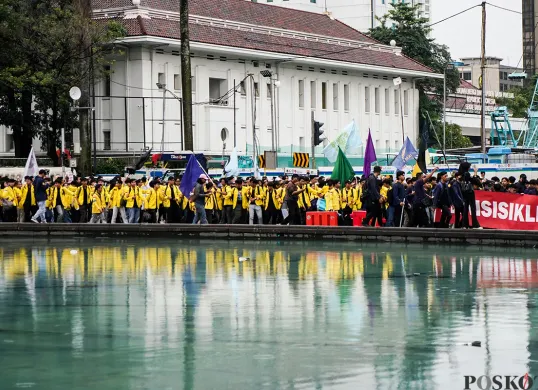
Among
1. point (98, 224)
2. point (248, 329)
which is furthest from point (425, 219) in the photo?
point (248, 329)

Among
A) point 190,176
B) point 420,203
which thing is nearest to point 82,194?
point 190,176

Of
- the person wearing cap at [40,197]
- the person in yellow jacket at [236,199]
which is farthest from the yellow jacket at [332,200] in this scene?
the person wearing cap at [40,197]

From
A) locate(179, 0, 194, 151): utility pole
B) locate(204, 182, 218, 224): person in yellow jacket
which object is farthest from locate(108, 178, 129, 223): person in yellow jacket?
locate(179, 0, 194, 151): utility pole

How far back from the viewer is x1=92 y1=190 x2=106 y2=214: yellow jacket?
3634 centimetres

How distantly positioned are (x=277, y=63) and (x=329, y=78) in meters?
6.28

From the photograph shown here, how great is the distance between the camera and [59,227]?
34.8 meters

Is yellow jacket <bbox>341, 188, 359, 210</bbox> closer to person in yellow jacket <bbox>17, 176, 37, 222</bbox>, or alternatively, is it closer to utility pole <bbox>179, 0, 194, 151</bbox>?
person in yellow jacket <bbox>17, 176, 37, 222</bbox>

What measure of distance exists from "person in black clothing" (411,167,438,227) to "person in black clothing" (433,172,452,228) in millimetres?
320

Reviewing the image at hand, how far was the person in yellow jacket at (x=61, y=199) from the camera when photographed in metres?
36.8

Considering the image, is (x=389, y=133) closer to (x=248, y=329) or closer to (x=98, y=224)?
(x=98, y=224)

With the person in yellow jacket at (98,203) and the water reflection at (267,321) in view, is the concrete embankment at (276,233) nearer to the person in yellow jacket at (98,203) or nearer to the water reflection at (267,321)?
the person in yellow jacket at (98,203)

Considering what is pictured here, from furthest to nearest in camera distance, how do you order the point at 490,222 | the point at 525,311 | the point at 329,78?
the point at 329,78 < the point at 490,222 < the point at 525,311

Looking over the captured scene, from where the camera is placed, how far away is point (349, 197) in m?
33.9

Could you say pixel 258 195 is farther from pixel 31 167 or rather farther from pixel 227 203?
pixel 31 167
